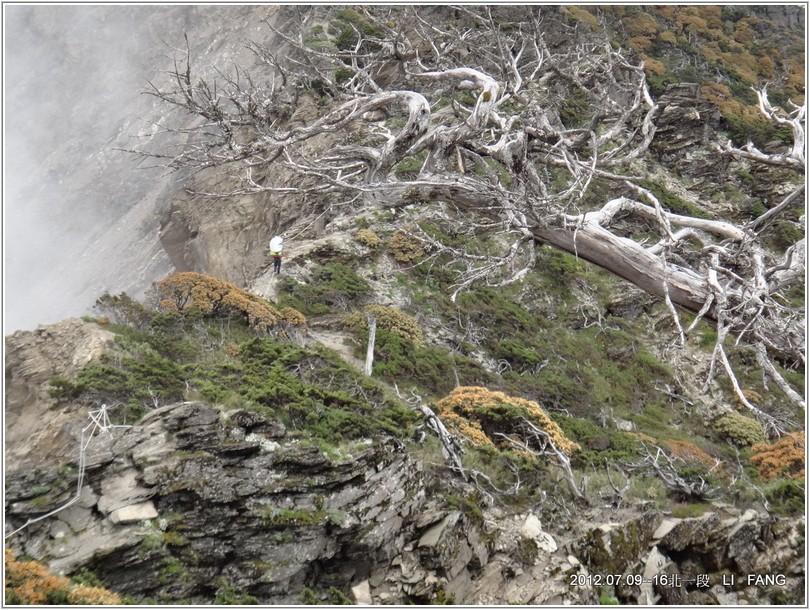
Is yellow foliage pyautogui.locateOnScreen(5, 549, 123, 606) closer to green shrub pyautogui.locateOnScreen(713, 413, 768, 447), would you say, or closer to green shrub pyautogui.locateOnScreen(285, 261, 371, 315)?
green shrub pyautogui.locateOnScreen(285, 261, 371, 315)

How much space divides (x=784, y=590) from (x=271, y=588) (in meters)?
5.25

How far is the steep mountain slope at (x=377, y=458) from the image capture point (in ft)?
17.5

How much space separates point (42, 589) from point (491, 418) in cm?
680

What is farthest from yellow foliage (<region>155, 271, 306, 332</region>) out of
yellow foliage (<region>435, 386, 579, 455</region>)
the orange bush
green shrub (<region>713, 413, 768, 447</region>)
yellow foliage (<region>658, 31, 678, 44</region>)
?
yellow foliage (<region>658, 31, 678, 44</region>)

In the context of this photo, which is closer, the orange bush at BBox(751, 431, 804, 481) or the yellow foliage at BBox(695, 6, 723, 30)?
the orange bush at BBox(751, 431, 804, 481)

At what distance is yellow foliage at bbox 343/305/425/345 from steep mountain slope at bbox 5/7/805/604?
2.6 inches

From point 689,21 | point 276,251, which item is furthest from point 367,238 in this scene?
point 689,21

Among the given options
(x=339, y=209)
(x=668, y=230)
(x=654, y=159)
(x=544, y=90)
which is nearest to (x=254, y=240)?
(x=339, y=209)

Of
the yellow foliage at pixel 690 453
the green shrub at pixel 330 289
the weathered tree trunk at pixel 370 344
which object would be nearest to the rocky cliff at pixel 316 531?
the yellow foliage at pixel 690 453

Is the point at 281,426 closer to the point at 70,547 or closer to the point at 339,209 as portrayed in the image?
the point at 70,547

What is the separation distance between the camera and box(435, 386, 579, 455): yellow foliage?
30.3 feet

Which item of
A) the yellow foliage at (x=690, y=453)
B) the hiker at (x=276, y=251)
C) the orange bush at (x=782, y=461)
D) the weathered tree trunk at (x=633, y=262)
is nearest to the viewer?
the weathered tree trunk at (x=633, y=262)

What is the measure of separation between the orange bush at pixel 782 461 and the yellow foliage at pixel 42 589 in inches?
375

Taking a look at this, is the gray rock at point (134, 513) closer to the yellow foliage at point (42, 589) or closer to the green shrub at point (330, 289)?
the yellow foliage at point (42, 589)
